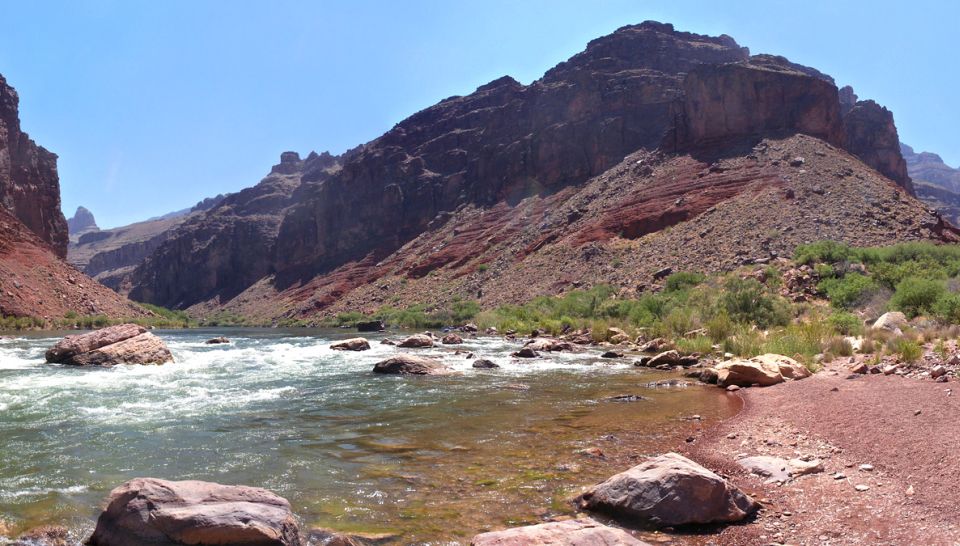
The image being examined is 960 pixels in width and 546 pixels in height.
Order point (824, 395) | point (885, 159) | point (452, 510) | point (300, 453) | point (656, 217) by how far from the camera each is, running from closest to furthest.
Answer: point (452, 510)
point (300, 453)
point (824, 395)
point (656, 217)
point (885, 159)

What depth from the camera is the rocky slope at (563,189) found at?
174 ft

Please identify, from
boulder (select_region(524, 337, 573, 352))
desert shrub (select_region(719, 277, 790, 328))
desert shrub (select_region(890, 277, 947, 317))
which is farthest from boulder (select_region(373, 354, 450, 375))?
desert shrub (select_region(890, 277, 947, 317))

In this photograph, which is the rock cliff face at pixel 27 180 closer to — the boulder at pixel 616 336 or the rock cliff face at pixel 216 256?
the rock cliff face at pixel 216 256

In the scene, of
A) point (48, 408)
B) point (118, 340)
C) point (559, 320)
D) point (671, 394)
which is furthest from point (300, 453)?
point (559, 320)

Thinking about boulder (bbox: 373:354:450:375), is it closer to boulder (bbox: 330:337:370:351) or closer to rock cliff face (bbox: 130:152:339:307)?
boulder (bbox: 330:337:370:351)

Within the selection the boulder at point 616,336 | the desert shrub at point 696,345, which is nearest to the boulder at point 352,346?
the boulder at point 616,336

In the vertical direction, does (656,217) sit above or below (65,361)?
above

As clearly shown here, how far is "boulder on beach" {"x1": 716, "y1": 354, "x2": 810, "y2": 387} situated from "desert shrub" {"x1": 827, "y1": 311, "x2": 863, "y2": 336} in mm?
7122

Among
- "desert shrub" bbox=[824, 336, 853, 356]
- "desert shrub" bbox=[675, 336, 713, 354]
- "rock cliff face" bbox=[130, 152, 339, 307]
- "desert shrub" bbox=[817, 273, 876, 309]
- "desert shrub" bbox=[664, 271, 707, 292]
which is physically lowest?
"desert shrub" bbox=[675, 336, 713, 354]

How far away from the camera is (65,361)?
19.4 metres

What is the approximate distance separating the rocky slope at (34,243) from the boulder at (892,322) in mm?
53194

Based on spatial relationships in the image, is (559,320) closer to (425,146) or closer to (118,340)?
(118,340)

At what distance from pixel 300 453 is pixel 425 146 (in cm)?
11963

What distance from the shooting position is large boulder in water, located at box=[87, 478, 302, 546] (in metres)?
5.30
